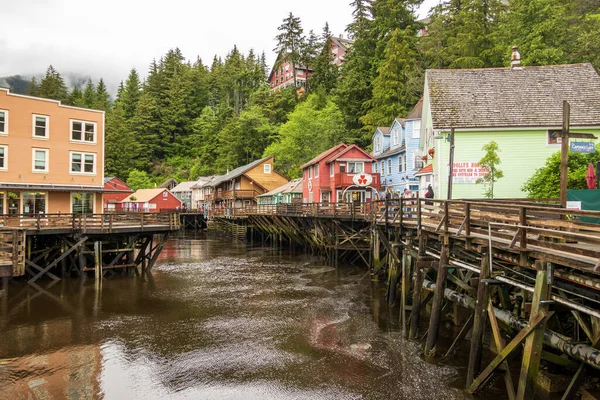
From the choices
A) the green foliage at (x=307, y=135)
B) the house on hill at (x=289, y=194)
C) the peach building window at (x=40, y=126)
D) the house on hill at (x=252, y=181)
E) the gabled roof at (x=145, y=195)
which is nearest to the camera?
the peach building window at (x=40, y=126)

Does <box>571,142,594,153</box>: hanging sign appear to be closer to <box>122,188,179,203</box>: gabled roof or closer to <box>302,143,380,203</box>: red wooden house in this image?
<box>302,143,380,203</box>: red wooden house

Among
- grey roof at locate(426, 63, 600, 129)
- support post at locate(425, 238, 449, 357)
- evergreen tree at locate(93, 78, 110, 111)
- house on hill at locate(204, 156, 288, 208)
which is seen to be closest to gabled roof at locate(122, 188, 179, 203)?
house on hill at locate(204, 156, 288, 208)

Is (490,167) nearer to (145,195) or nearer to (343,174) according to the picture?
(343,174)

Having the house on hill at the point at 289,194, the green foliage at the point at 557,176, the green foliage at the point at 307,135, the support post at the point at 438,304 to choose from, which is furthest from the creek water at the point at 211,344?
the green foliage at the point at 307,135

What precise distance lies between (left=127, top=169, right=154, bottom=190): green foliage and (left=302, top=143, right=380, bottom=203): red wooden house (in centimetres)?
5250

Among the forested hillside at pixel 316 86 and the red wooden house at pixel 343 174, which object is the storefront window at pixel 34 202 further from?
the forested hillside at pixel 316 86

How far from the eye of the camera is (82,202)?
28.8 meters

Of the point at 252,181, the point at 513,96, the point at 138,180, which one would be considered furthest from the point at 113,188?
the point at 513,96

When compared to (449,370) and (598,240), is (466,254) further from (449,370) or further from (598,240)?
(598,240)

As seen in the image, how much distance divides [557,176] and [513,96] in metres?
7.35

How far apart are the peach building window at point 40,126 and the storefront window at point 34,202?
12.2ft

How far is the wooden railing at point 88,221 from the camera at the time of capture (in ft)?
72.4

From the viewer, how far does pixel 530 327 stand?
290 inches

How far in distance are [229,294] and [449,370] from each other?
468 inches
